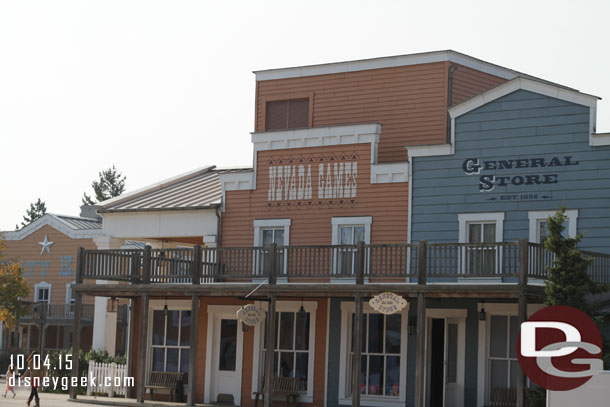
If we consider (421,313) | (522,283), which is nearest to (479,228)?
(421,313)

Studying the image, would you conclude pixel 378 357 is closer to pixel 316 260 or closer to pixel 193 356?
pixel 316 260

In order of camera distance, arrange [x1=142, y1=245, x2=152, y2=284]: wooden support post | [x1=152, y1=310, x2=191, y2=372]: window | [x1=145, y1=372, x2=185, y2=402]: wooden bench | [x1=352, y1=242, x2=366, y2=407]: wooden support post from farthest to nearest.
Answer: [x1=152, y1=310, x2=191, y2=372]: window, [x1=145, y1=372, x2=185, y2=402]: wooden bench, [x1=142, y1=245, x2=152, y2=284]: wooden support post, [x1=352, y1=242, x2=366, y2=407]: wooden support post

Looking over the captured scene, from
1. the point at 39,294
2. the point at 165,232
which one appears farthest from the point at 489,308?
the point at 39,294

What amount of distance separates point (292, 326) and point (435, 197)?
554 centimetres

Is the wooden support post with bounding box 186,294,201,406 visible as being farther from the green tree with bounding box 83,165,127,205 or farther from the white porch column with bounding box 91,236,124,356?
the green tree with bounding box 83,165,127,205

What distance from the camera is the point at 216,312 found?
A: 30984 mm

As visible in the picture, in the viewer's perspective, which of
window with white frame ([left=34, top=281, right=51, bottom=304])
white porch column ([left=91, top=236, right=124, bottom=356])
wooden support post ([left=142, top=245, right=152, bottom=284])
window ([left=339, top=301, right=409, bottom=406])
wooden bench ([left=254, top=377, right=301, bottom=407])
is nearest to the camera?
window ([left=339, top=301, right=409, bottom=406])

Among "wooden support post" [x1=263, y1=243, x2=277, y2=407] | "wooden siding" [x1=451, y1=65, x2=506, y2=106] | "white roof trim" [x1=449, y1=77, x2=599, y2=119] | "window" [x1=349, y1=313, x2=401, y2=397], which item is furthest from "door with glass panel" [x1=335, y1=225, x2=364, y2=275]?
"wooden siding" [x1=451, y1=65, x2=506, y2=106]

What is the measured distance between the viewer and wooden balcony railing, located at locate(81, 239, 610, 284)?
2350 centimetres

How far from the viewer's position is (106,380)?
3105 cm

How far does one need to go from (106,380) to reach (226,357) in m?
3.54

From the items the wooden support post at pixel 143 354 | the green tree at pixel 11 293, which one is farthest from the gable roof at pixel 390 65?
the green tree at pixel 11 293

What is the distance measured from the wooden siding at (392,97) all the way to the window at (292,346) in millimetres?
4992

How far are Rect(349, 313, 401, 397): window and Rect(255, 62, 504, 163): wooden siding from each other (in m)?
4.47
